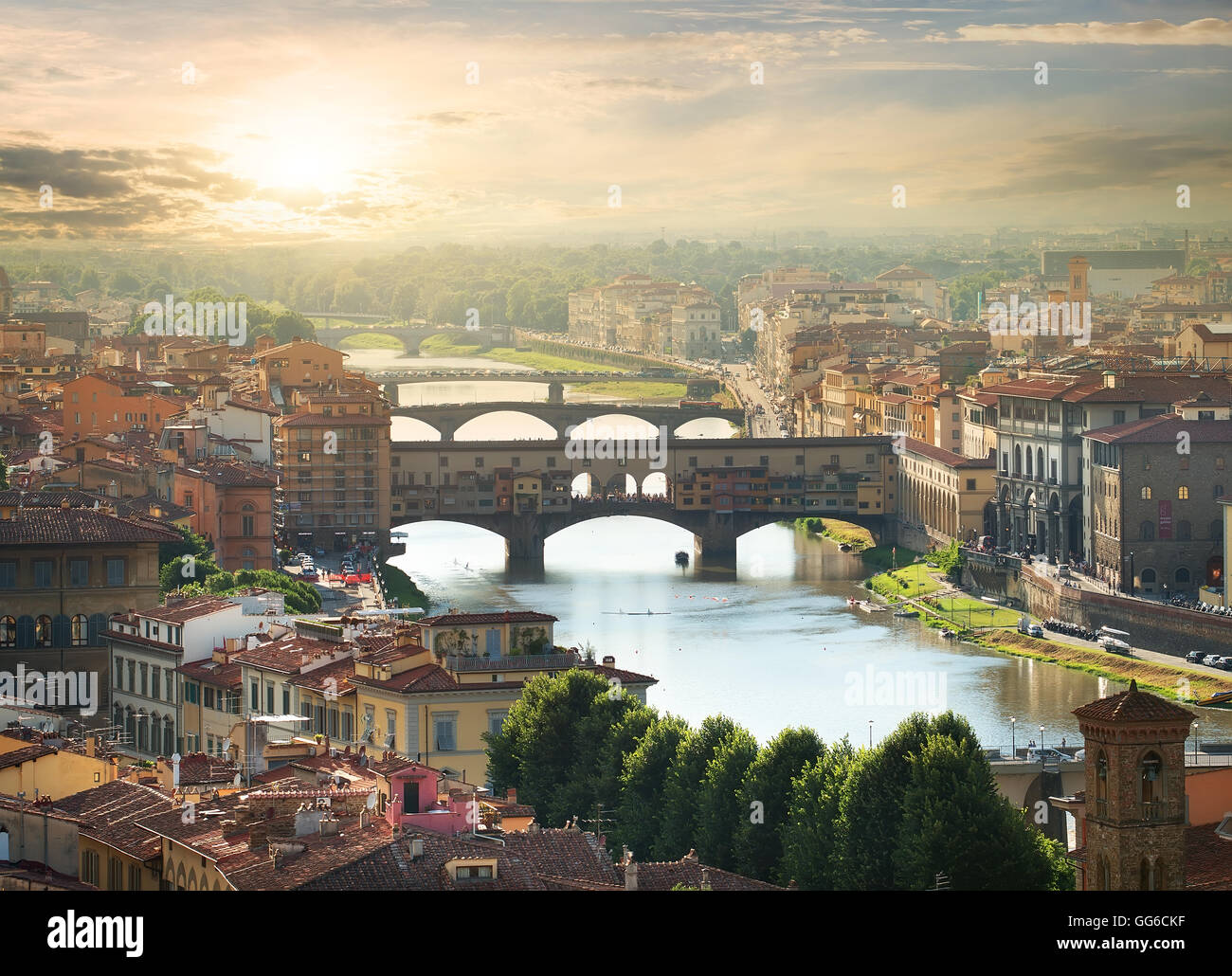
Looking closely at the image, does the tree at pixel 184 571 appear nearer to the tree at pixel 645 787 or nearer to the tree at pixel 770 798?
the tree at pixel 645 787

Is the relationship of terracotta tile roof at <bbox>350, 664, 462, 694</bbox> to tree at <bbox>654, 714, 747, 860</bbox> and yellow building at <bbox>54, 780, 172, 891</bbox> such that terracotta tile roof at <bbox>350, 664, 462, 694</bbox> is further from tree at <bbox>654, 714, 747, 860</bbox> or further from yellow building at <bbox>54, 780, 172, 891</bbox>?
yellow building at <bbox>54, 780, 172, 891</bbox>

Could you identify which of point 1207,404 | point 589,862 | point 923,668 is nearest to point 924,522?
point 1207,404

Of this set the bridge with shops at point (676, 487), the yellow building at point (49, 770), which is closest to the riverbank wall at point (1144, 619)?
the bridge with shops at point (676, 487)

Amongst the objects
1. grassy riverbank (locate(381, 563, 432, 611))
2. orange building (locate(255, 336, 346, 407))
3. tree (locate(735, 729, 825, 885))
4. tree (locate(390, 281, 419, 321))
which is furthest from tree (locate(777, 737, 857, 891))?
tree (locate(390, 281, 419, 321))

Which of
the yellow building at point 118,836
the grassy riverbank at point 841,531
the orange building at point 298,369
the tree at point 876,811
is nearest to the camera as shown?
the yellow building at point 118,836

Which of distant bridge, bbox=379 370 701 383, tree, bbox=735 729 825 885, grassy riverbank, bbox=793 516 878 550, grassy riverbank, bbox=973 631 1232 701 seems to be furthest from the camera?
distant bridge, bbox=379 370 701 383
